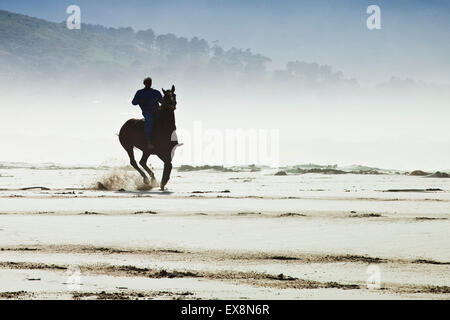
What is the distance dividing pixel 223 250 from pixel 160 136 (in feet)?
39.0

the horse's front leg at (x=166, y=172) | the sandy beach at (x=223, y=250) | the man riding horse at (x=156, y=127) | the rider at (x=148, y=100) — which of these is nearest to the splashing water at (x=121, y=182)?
the man riding horse at (x=156, y=127)

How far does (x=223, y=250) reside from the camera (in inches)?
323

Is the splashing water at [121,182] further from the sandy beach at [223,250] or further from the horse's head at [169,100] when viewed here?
the sandy beach at [223,250]

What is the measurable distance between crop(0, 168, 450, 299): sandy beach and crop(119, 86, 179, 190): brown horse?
17.8 ft

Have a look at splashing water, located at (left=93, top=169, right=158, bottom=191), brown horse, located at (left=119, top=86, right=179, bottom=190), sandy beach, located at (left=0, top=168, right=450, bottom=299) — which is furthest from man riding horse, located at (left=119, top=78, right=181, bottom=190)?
sandy beach, located at (left=0, top=168, right=450, bottom=299)

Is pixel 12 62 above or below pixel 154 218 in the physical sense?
above

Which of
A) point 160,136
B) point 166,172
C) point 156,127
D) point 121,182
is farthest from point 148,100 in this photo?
point 121,182

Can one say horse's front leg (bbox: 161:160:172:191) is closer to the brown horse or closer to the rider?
the brown horse

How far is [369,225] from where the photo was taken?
10.4 meters

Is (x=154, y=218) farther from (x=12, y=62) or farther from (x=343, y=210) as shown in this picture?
(x=12, y=62)

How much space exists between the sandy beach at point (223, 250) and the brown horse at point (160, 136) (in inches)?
214

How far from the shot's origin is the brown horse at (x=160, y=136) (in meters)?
19.4
